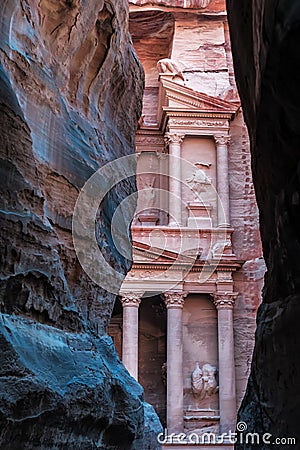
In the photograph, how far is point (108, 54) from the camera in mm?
5297

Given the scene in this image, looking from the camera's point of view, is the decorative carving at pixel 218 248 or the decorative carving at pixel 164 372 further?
the decorative carving at pixel 218 248

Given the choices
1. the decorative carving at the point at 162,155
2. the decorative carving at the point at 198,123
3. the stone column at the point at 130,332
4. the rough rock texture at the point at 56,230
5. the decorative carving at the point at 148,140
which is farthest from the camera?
the decorative carving at the point at 148,140

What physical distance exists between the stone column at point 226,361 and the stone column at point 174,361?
1194 mm

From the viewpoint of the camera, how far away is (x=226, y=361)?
18.0 meters

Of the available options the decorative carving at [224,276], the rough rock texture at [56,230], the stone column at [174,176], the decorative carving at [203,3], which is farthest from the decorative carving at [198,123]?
the rough rock texture at [56,230]

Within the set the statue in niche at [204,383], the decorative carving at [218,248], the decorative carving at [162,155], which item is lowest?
the statue in niche at [204,383]

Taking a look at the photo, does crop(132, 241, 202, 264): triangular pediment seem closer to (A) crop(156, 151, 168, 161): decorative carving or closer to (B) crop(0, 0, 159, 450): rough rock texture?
(A) crop(156, 151, 168, 161): decorative carving

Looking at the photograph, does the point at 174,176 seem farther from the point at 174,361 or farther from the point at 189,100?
the point at 174,361

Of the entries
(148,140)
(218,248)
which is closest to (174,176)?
(148,140)

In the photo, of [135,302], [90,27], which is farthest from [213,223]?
[90,27]

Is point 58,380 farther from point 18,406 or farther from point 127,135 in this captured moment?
point 127,135

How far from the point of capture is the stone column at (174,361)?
17.3 metres

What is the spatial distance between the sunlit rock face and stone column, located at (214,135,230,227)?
1687 cm

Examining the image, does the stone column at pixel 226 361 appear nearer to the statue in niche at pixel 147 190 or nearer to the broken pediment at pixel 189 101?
the statue in niche at pixel 147 190
